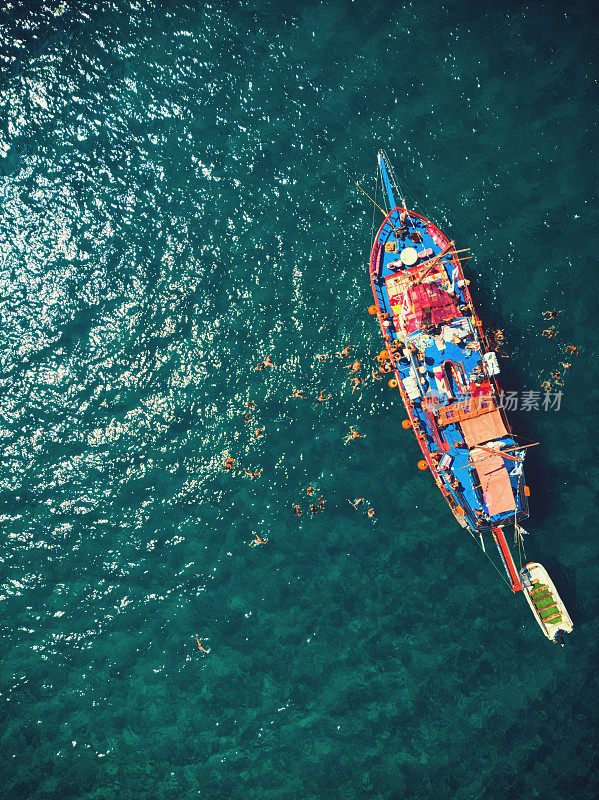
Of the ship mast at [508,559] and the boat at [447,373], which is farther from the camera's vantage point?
the ship mast at [508,559]

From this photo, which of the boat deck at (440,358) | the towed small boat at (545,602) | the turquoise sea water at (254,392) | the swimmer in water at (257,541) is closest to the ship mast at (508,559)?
the towed small boat at (545,602)

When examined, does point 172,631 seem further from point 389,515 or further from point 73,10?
point 73,10

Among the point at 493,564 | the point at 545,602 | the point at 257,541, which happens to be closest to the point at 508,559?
the point at 493,564

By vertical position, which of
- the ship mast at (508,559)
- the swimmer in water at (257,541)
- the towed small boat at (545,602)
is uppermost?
the swimmer in water at (257,541)

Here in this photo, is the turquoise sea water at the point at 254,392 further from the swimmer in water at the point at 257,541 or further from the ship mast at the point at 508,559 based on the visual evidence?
the ship mast at the point at 508,559

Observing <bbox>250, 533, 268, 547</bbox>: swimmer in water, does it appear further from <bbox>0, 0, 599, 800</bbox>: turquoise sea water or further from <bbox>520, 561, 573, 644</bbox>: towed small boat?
<bbox>520, 561, 573, 644</bbox>: towed small boat

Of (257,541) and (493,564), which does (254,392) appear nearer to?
(257,541)
